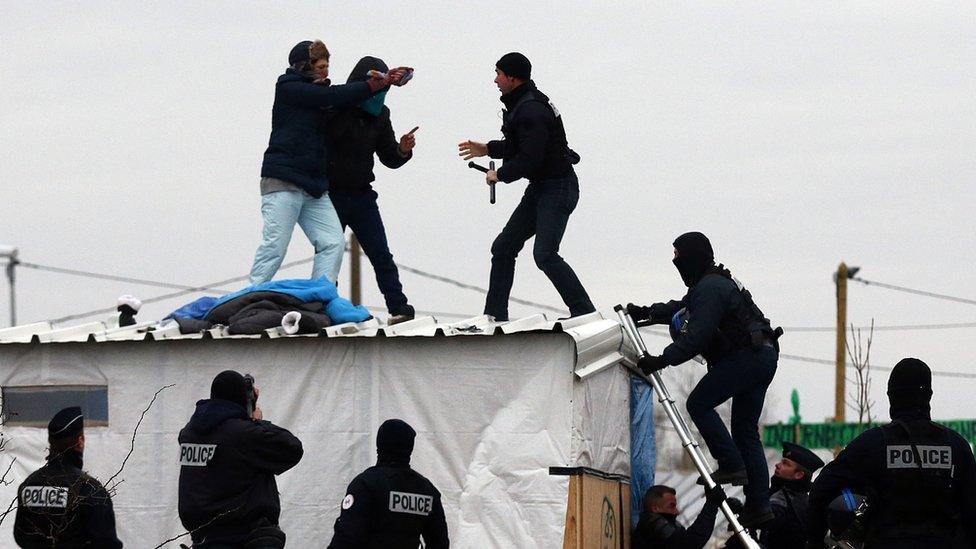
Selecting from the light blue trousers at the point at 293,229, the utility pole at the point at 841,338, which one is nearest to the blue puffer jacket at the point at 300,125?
the light blue trousers at the point at 293,229

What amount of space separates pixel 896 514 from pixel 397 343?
3.76 m

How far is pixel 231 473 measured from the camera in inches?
380

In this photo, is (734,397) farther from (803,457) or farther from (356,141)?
(356,141)

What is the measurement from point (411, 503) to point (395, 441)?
355 mm

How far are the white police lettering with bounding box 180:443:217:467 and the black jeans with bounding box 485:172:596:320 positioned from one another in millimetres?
3723

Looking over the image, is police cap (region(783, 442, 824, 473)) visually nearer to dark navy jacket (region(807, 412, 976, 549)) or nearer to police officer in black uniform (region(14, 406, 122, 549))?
dark navy jacket (region(807, 412, 976, 549))

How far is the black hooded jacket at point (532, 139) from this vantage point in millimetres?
12422

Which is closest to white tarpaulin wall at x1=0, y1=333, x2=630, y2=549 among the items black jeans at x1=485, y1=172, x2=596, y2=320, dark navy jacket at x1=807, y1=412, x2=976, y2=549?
black jeans at x1=485, y1=172, x2=596, y2=320

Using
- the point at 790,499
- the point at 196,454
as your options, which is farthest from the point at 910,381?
the point at 196,454

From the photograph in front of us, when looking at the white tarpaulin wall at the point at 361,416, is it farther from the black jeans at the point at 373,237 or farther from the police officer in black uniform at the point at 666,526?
the black jeans at the point at 373,237

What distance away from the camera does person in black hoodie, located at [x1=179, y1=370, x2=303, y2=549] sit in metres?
9.63

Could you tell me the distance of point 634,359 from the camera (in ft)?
40.4

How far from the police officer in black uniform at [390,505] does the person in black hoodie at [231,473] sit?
404 millimetres

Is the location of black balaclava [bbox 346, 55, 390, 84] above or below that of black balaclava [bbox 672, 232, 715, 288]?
above
